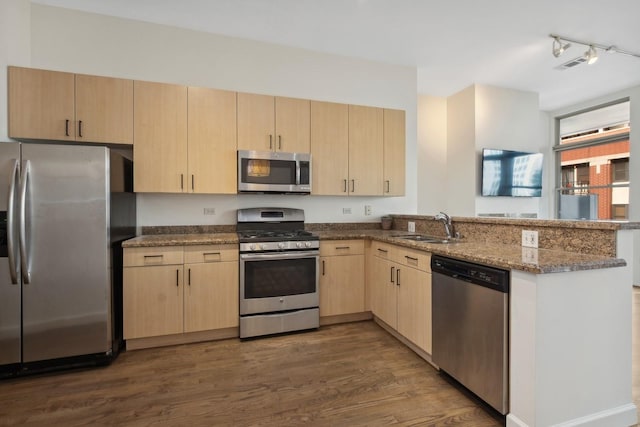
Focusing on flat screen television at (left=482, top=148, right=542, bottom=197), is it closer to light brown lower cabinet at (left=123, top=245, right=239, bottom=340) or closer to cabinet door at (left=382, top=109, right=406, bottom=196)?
cabinet door at (left=382, top=109, right=406, bottom=196)

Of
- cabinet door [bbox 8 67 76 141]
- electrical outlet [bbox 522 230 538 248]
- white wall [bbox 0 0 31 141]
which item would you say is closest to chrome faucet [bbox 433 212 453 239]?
electrical outlet [bbox 522 230 538 248]

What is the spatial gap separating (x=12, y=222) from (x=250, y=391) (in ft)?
6.40

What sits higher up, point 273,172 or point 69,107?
point 69,107

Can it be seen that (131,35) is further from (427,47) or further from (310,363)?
(310,363)

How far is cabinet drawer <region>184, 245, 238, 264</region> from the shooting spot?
266 centimetres

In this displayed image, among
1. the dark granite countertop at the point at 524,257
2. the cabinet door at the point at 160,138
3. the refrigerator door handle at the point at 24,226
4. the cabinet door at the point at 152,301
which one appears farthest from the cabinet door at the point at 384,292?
the refrigerator door handle at the point at 24,226

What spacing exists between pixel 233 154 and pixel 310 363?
2036mm

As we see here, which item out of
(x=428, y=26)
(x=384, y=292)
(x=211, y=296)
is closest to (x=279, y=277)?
(x=211, y=296)

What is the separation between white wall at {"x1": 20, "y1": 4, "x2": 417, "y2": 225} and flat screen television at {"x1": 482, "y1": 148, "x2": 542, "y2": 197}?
1.41 metres

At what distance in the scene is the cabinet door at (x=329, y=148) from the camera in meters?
3.32

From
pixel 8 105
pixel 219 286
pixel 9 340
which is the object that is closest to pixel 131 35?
pixel 8 105

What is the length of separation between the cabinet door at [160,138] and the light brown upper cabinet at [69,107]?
0.10 metres

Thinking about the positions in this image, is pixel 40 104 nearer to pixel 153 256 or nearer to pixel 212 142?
pixel 212 142

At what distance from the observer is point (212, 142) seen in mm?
2982
